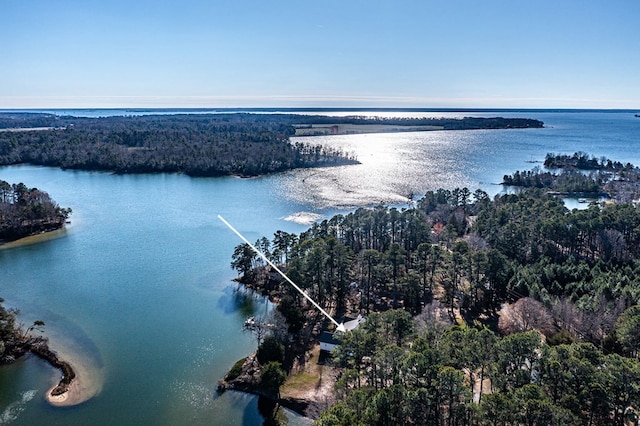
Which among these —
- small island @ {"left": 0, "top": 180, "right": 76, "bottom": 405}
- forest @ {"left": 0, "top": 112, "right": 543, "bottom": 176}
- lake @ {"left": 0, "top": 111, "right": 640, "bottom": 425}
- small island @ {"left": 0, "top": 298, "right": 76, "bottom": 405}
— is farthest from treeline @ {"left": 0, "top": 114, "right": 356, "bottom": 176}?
small island @ {"left": 0, "top": 298, "right": 76, "bottom": 405}

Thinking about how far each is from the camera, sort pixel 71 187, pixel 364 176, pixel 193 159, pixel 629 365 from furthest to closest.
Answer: pixel 193 159 < pixel 364 176 < pixel 71 187 < pixel 629 365

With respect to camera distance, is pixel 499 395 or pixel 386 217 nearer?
pixel 499 395

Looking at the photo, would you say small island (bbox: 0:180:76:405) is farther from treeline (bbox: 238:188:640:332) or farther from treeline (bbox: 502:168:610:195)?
treeline (bbox: 502:168:610:195)

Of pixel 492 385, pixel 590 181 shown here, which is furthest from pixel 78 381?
pixel 590 181

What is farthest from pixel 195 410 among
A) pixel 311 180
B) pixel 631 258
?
pixel 311 180

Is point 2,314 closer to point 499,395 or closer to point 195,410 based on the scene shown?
point 195,410
